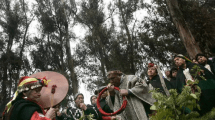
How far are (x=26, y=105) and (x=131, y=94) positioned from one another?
1738 millimetres

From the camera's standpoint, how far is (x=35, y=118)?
79.6 inches

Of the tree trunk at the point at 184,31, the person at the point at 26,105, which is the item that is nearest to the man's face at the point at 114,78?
the person at the point at 26,105

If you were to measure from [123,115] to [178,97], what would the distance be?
2137 millimetres

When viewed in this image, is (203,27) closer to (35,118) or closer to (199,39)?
(199,39)

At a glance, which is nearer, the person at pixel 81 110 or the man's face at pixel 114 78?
the man's face at pixel 114 78

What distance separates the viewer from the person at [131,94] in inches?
121

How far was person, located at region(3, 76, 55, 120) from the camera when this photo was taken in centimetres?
202

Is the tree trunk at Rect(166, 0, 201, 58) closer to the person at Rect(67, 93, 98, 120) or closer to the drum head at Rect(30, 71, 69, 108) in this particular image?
the person at Rect(67, 93, 98, 120)

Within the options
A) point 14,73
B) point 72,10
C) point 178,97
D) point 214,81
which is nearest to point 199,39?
point 214,81

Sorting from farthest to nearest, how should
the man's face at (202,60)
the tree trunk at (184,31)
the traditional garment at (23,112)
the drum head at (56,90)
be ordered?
the tree trunk at (184,31) → the man's face at (202,60) → the drum head at (56,90) → the traditional garment at (23,112)

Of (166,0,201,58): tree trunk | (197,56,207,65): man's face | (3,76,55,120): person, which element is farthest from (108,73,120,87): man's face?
(166,0,201,58): tree trunk

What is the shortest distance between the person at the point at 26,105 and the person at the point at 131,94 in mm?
1279

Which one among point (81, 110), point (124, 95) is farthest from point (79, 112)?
point (124, 95)

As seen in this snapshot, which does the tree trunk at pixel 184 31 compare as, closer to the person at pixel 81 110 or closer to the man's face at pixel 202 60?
the man's face at pixel 202 60
